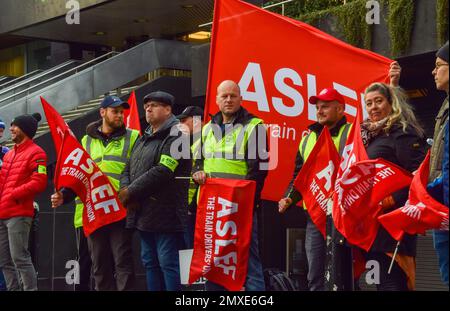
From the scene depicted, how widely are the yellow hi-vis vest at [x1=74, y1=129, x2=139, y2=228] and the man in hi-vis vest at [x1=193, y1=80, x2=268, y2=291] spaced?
1390 mm

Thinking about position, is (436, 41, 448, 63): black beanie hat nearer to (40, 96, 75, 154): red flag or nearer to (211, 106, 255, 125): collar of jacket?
(211, 106, 255, 125): collar of jacket

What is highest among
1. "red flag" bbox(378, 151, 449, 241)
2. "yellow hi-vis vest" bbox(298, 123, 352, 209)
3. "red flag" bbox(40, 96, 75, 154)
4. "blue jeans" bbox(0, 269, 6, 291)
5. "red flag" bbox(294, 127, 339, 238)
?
"red flag" bbox(40, 96, 75, 154)

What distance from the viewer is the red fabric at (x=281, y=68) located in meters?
9.85

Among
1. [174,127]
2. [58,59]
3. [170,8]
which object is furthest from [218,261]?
[58,59]

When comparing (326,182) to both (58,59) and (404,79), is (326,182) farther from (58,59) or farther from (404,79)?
(58,59)

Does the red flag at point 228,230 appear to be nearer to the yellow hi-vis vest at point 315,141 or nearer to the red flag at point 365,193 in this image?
the yellow hi-vis vest at point 315,141

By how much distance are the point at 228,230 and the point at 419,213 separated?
2.34 m

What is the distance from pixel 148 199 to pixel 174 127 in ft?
2.60

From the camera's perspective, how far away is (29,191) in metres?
10.8

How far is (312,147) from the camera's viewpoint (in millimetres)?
8586

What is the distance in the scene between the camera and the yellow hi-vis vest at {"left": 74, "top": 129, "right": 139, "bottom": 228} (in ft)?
32.2

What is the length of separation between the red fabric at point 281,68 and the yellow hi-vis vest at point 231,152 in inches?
46.2

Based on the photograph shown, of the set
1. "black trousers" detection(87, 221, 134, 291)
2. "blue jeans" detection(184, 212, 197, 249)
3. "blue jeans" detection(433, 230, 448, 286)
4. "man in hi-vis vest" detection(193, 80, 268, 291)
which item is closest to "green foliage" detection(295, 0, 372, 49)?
"blue jeans" detection(184, 212, 197, 249)

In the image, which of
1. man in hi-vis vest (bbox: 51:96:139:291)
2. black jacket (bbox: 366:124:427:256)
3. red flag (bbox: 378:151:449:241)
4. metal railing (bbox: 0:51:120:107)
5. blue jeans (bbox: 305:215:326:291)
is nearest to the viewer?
red flag (bbox: 378:151:449:241)
